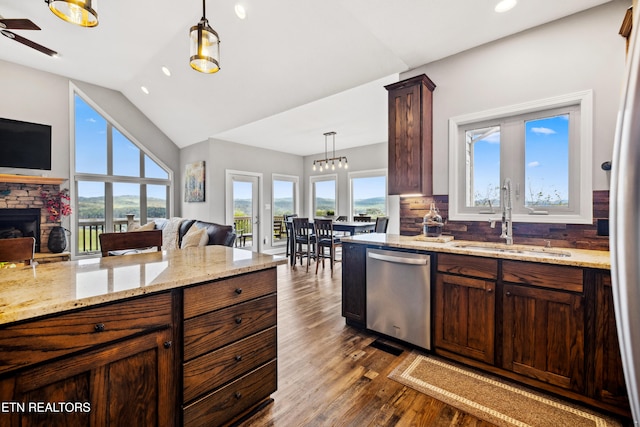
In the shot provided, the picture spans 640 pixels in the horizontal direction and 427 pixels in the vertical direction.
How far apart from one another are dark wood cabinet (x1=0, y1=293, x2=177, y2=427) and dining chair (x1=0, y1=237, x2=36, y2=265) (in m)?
0.88

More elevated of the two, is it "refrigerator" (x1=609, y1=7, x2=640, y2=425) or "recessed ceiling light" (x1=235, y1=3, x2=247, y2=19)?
"recessed ceiling light" (x1=235, y1=3, x2=247, y2=19)

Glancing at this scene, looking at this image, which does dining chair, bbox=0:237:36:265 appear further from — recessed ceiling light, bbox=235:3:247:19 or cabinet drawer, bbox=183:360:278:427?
recessed ceiling light, bbox=235:3:247:19

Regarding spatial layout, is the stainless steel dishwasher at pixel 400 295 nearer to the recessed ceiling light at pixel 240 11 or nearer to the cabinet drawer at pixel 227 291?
the cabinet drawer at pixel 227 291

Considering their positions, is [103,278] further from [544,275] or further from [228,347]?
[544,275]

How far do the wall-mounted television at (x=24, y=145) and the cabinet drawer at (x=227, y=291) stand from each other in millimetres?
5371

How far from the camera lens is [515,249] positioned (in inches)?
90.0

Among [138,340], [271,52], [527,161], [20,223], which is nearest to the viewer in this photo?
[138,340]

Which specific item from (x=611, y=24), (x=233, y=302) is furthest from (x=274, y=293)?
(x=611, y=24)

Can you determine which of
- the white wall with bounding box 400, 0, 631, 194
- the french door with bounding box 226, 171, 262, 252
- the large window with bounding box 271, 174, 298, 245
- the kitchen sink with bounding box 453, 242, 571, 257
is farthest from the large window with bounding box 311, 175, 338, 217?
the kitchen sink with bounding box 453, 242, 571, 257

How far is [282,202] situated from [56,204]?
447cm

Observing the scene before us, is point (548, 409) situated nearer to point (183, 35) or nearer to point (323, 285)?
point (323, 285)

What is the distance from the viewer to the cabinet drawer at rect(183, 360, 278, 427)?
1385 millimetres

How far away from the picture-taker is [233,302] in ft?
4.96

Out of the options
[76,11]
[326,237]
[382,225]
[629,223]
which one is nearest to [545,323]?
[629,223]
